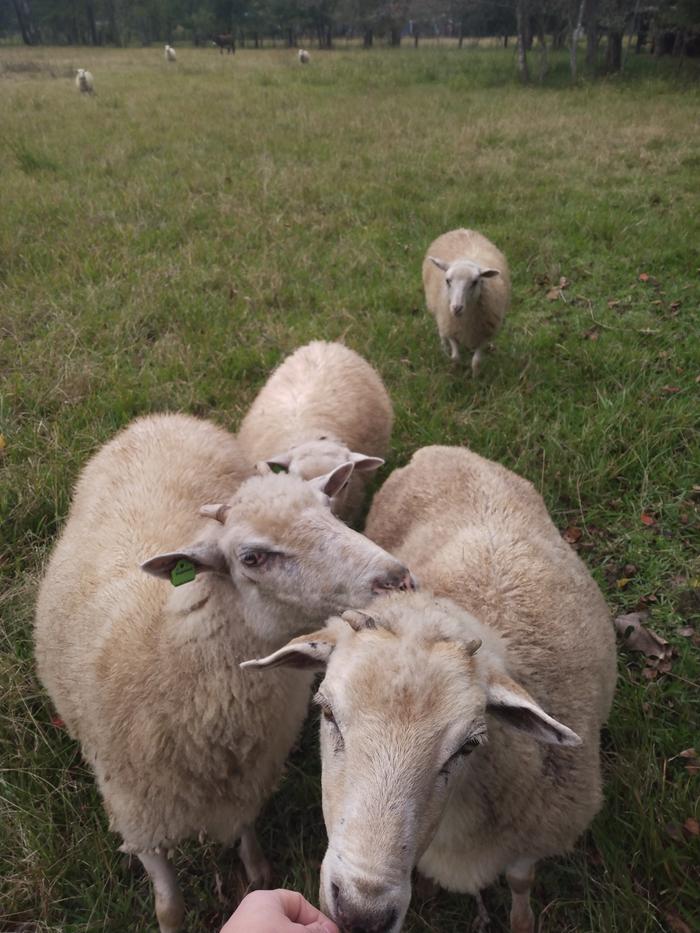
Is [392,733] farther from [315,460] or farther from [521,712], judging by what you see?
[315,460]

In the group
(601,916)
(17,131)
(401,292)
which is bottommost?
(601,916)

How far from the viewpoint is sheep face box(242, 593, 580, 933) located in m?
1.31

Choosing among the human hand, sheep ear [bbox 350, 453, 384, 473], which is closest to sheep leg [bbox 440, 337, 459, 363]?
sheep ear [bbox 350, 453, 384, 473]

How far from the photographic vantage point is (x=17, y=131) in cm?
1137

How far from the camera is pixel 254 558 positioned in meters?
2.10

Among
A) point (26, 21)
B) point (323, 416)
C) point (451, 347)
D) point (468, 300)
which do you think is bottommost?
point (451, 347)

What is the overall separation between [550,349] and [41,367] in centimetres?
420

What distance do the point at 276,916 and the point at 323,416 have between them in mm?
3122

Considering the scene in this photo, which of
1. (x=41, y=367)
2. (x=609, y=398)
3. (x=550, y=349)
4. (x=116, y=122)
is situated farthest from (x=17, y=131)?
(x=609, y=398)

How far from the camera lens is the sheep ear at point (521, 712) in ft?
4.81

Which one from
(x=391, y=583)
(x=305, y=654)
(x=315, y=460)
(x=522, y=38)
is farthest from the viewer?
(x=522, y=38)

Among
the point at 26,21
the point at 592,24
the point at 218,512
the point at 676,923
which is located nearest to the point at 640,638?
the point at 676,923

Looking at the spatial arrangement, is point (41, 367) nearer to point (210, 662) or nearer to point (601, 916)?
point (210, 662)

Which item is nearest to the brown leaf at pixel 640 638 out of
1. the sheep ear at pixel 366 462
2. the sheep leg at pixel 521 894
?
the sheep leg at pixel 521 894
